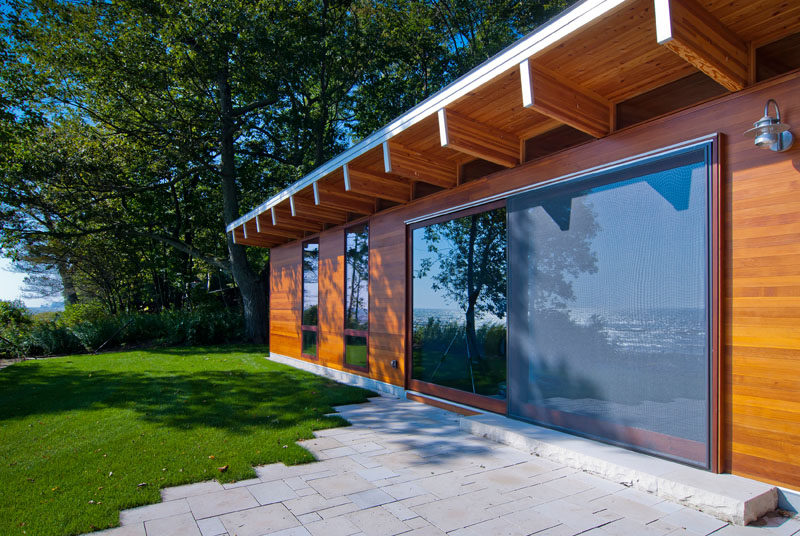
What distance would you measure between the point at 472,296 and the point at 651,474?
2.42 meters

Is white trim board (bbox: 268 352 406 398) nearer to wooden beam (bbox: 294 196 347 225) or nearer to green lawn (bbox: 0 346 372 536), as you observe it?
green lawn (bbox: 0 346 372 536)

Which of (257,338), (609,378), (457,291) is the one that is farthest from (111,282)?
(609,378)

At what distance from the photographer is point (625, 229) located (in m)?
3.43

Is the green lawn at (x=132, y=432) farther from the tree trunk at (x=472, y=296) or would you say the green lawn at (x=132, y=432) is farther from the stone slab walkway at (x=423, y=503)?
the tree trunk at (x=472, y=296)

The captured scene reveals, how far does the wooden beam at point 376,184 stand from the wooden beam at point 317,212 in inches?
53.8

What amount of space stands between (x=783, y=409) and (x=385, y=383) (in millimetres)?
4492

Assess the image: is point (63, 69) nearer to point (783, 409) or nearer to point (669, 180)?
point (669, 180)

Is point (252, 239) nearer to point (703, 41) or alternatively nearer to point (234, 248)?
point (234, 248)

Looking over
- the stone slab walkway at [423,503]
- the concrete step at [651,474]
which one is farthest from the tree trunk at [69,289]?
the concrete step at [651,474]

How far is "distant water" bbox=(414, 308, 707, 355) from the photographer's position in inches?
117

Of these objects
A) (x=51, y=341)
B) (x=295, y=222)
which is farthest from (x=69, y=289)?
(x=295, y=222)

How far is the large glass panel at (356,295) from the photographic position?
694cm

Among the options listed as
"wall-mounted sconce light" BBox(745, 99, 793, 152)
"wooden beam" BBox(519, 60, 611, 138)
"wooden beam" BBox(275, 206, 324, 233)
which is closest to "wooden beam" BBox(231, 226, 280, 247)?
"wooden beam" BBox(275, 206, 324, 233)

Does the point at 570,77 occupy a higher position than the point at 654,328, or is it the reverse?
the point at 570,77
